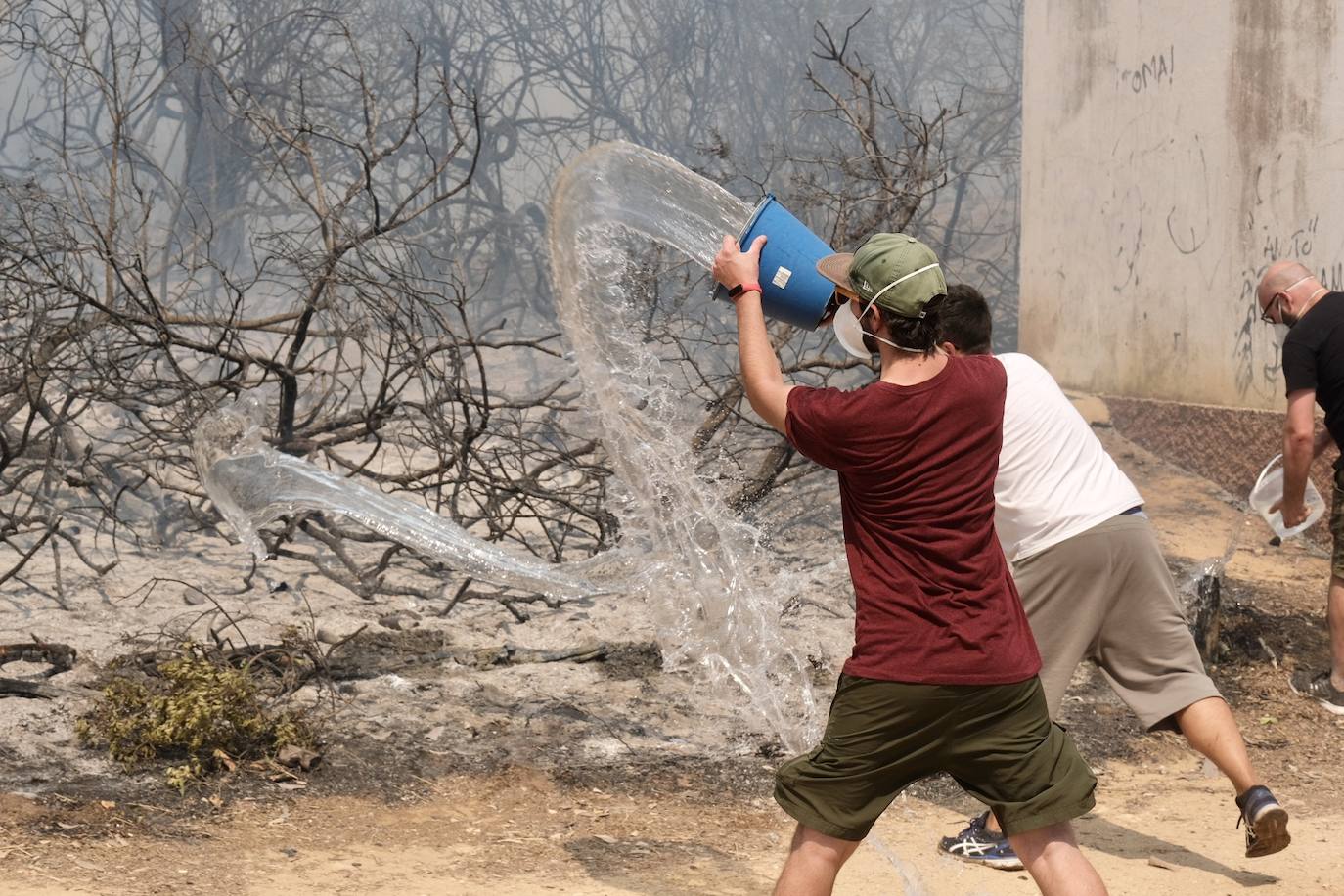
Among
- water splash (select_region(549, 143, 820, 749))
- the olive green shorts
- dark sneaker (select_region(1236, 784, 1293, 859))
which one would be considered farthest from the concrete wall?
the olive green shorts

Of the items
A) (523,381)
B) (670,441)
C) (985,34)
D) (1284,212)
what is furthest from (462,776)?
(985,34)

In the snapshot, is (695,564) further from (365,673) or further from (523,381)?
(523,381)

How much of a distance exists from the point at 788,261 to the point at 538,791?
187 centimetres

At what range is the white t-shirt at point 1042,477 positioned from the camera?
3.49 m

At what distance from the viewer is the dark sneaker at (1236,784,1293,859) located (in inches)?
129

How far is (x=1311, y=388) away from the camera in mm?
4695

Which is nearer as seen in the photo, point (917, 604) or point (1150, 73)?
point (917, 604)

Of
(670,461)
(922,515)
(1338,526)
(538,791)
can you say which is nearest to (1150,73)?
(1338,526)

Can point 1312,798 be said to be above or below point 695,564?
below

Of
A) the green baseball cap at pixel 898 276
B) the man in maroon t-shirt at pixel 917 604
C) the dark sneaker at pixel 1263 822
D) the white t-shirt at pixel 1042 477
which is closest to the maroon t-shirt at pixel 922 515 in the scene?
the man in maroon t-shirt at pixel 917 604

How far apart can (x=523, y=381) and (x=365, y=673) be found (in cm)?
957

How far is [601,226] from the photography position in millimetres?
4883

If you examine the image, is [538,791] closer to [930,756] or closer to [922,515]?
[930,756]

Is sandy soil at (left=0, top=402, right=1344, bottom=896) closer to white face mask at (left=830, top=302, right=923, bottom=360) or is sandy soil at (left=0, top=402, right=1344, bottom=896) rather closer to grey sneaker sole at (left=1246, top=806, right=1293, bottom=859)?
grey sneaker sole at (left=1246, top=806, right=1293, bottom=859)
